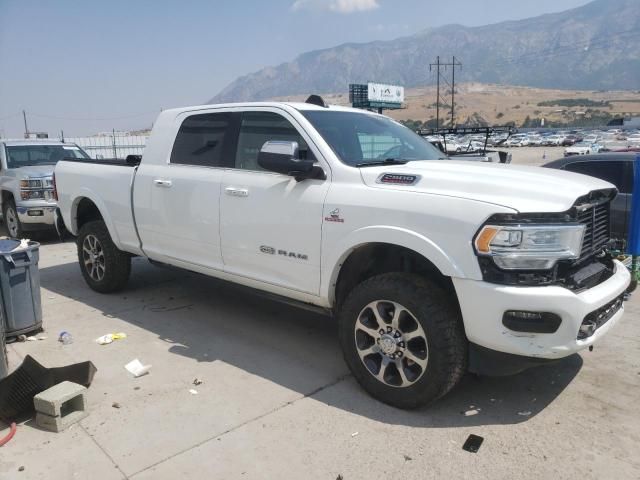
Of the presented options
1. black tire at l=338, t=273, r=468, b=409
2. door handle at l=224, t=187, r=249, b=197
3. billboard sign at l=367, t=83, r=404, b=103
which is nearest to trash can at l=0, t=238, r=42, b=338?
door handle at l=224, t=187, r=249, b=197

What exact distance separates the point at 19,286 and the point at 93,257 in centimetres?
142

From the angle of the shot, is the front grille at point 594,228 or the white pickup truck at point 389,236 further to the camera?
the front grille at point 594,228

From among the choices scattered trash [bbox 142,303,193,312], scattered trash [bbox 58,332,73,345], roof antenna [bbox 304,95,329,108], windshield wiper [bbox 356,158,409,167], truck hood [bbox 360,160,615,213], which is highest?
roof antenna [bbox 304,95,329,108]

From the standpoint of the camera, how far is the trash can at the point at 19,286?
4793 millimetres

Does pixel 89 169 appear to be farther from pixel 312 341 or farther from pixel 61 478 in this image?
pixel 61 478

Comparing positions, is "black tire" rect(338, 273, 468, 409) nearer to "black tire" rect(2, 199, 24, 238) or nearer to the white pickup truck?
the white pickup truck

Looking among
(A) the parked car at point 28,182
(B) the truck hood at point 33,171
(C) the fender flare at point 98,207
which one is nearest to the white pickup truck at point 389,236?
(C) the fender flare at point 98,207

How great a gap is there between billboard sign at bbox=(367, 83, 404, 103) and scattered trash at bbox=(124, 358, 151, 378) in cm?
7076

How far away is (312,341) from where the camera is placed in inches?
192

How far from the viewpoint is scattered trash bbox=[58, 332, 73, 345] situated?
4873mm

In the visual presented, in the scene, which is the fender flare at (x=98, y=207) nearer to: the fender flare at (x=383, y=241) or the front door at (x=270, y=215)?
the front door at (x=270, y=215)

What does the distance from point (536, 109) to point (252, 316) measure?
186304mm

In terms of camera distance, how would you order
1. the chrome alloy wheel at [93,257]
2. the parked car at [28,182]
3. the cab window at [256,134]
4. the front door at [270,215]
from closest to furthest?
the front door at [270,215] < the cab window at [256,134] < the chrome alloy wheel at [93,257] < the parked car at [28,182]

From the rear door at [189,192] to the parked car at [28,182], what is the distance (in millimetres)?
5158
